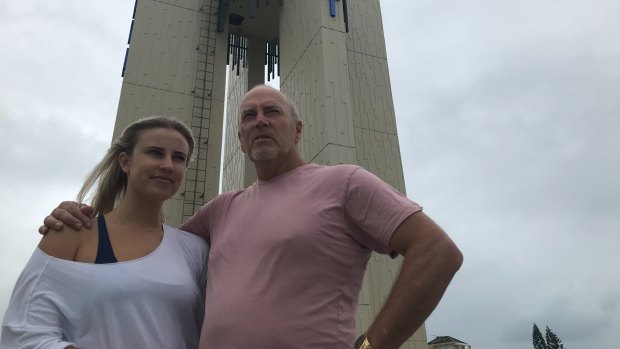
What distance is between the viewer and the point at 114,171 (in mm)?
2336

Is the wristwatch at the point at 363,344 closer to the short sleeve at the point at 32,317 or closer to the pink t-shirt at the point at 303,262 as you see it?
the pink t-shirt at the point at 303,262

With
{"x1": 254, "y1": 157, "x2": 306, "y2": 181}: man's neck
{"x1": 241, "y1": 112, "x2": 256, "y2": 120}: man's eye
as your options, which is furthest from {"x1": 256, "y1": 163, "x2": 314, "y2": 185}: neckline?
{"x1": 241, "y1": 112, "x2": 256, "y2": 120}: man's eye

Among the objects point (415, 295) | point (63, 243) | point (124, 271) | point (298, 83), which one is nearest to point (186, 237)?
point (124, 271)

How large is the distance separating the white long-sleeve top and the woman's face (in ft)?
1.26

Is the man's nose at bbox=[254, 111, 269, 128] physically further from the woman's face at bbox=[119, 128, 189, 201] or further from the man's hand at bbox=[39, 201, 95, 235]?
the man's hand at bbox=[39, 201, 95, 235]

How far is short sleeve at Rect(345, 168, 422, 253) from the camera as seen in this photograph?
1622 millimetres

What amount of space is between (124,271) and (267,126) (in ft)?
2.93

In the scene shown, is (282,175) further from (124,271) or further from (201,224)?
(124,271)

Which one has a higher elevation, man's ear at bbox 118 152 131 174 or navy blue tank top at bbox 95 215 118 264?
man's ear at bbox 118 152 131 174

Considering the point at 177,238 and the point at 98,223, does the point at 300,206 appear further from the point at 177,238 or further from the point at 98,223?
the point at 98,223

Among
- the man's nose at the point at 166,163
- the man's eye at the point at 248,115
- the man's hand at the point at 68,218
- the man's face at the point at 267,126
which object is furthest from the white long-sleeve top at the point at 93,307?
the man's eye at the point at 248,115

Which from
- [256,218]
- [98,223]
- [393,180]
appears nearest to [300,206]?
[256,218]

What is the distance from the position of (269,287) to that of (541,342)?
46668 millimetres

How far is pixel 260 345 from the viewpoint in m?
1.60
